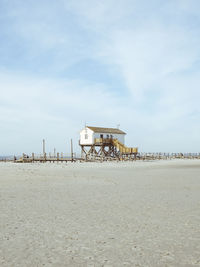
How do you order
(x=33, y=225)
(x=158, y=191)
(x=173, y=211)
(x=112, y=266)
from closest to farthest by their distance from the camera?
(x=112, y=266)
(x=33, y=225)
(x=173, y=211)
(x=158, y=191)

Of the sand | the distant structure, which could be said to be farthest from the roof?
the sand

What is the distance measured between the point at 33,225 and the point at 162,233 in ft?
10.8

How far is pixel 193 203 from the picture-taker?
10758 mm

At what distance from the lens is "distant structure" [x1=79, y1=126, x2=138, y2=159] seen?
192 ft

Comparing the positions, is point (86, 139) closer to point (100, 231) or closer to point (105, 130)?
point (105, 130)

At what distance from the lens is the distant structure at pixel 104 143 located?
58.5 metres

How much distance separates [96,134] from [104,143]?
8.04 ft

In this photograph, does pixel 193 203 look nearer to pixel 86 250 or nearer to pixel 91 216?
pixel 91 216

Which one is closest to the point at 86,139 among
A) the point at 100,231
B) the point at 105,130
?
the point at 105,130

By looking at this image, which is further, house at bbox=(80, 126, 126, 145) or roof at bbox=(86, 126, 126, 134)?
roof at bbox=(86, 126, 126, 134)

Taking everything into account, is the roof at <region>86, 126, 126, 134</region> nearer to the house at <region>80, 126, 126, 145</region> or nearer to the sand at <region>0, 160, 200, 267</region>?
the house at <region>80, 126, 126, 145</region>

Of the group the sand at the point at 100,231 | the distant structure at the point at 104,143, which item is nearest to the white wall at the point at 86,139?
the distant structure at the point at 104,143

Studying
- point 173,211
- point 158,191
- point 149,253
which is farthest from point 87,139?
point 149,253

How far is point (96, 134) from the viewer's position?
5922cm
